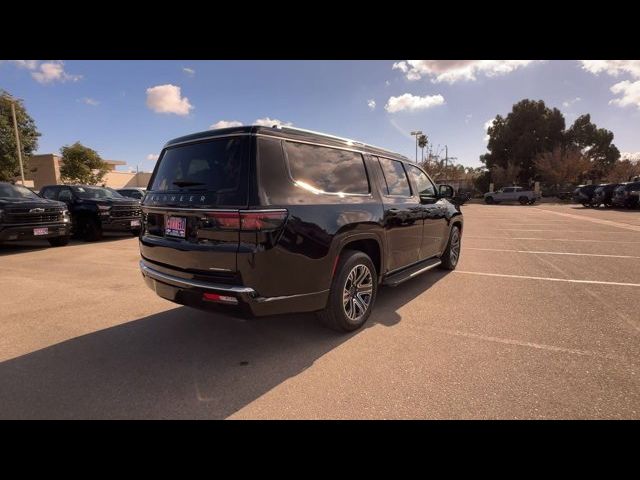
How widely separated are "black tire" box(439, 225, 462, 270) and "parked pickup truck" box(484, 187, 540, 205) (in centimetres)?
3304

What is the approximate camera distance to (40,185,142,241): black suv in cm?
1019

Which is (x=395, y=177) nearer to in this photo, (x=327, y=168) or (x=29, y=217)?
(x=327, y=168)

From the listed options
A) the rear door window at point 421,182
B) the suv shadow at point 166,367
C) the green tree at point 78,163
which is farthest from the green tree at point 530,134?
the green tree at point 78,163

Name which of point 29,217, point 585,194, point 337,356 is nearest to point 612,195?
point 585,194

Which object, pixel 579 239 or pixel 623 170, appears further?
pixel 623 170

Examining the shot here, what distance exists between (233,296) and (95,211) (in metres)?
9.87

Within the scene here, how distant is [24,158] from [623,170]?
7048cm

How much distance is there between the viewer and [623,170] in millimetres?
44125

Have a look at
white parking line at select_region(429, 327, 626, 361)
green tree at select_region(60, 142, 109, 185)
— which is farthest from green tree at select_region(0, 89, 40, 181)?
white parking line at select_region(429, 327, 626, 361)

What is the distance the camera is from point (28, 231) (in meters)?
8.29

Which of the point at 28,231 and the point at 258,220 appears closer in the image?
the point at 258,220

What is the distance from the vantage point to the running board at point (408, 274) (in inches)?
159
